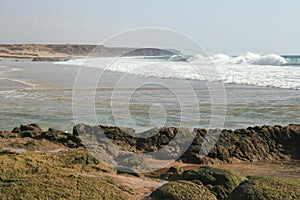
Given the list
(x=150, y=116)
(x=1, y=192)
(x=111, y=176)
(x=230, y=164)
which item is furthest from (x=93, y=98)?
(x=1, y=192)

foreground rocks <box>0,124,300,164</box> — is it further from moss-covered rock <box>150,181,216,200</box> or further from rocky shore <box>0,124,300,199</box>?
moss-covered rock <box>150,181,216,200</box>

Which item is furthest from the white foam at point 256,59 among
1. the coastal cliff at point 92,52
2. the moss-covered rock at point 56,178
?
the moss-covered rock at point 56,178

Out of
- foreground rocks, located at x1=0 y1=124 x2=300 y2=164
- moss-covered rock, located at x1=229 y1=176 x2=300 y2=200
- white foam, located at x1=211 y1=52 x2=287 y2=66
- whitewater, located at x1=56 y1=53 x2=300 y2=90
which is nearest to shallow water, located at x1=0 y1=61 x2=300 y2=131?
foreground rocks, located at x1=0 y1=124 x2=300 y2=164

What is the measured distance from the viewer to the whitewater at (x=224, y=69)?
138 feet

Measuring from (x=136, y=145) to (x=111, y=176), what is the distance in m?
4.62

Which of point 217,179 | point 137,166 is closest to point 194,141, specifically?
point 137,166

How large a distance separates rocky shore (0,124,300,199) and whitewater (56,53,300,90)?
2209 cm

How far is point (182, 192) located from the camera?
7.77m

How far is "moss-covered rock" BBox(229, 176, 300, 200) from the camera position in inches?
292

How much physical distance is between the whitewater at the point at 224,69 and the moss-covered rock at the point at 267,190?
27799 mm

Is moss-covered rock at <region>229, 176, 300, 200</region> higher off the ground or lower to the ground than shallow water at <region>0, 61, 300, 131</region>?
higher

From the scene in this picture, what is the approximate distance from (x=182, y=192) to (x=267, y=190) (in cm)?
156

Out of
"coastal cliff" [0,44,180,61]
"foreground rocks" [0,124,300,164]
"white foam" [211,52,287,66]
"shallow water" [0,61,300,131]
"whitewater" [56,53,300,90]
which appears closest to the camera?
"coastal cliff" [0,44,180,61]

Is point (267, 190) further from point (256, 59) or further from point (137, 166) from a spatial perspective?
point (256, 59)
